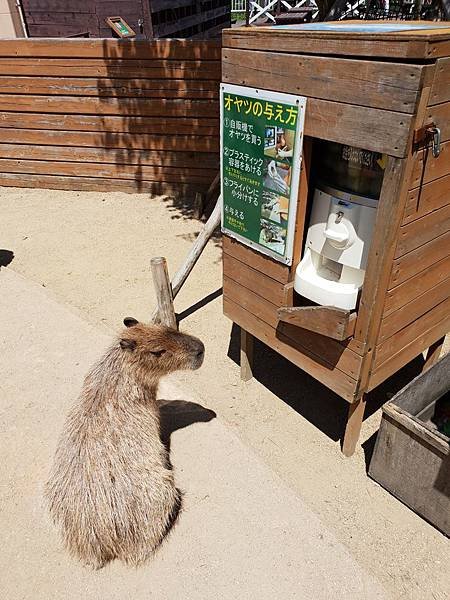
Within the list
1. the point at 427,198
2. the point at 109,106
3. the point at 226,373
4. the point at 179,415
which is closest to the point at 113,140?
the point at 109,106

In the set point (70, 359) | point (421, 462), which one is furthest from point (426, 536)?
point (70, 359)

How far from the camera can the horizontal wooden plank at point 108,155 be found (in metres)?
8.72

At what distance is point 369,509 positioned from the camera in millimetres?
3770

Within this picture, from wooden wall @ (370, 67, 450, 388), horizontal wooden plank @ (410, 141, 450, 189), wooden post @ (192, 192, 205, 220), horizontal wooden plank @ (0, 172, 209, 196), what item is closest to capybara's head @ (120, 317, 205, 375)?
wooden wall @ (370, 67, 450, 388)

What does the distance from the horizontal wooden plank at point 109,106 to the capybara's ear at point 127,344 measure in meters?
5.78

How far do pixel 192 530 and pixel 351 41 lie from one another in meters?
3.39

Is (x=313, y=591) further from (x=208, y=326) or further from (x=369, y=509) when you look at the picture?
(x=208, y=326)

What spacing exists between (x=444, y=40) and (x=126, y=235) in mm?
6224

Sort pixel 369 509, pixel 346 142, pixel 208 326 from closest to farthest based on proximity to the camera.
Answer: pixel 346 142 < pixel 369 509 < pixel 208 326

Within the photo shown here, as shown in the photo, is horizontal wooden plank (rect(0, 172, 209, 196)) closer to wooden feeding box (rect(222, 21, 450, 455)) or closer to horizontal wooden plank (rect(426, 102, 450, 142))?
wooden feeding box (rect(222, 21, 450, 455))

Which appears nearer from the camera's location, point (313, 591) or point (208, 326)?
point (313, 591)

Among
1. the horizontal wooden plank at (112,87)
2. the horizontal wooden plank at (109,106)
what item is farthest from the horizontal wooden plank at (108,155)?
the horizontal wooden plank at (112,87)

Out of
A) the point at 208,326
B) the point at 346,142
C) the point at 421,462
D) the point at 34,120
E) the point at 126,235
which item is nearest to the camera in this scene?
the point at 346,142

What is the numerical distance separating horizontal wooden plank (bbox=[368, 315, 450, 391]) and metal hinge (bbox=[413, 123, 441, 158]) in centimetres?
159
